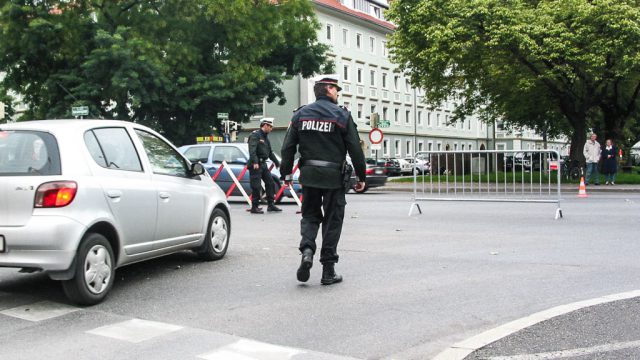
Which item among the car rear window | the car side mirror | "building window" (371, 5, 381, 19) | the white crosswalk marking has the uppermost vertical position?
"building window" (371, 5, 381, 19)

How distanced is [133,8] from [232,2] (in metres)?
5.20

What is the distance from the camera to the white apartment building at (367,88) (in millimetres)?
60469

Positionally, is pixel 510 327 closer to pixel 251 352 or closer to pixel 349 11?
pixel 251 352

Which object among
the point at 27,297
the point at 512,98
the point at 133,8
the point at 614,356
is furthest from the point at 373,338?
the point at 133,8

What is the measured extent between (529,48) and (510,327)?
23360 millimetres

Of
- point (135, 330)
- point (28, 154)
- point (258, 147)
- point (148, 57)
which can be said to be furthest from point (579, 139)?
point (135, 330)

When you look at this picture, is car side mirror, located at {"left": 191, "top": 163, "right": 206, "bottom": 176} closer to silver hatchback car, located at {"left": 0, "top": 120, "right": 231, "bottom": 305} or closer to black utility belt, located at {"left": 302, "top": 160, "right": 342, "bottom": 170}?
silver hatchback car, located at {"left": 0, "top": 120, "right": 231, "bottom": 305}

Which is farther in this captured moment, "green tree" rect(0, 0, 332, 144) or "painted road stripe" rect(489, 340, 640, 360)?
"green tree" rect(0, 0, 332, 144)

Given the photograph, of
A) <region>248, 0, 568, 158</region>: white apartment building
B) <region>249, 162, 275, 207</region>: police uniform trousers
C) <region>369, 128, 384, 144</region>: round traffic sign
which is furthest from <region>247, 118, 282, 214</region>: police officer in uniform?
<region>248, 0, 568, 158</region>: white apartment building

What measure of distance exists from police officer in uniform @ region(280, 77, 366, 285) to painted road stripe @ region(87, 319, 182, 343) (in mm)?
1614

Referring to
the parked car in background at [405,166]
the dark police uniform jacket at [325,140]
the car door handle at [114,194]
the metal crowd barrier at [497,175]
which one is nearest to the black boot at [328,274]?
the dark police uniform jacket at [325,140]

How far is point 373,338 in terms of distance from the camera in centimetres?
486

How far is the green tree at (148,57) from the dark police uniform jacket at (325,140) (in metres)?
27.6

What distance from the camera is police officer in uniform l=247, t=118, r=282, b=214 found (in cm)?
1445
